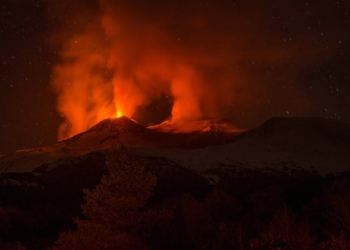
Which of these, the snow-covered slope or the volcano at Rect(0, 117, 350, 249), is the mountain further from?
the snow-covered slope

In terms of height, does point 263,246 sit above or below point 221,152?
below

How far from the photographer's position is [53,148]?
505 feet

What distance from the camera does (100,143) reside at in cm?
16662

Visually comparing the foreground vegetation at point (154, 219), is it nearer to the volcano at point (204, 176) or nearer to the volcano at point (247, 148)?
the volcano at point (204, 176)

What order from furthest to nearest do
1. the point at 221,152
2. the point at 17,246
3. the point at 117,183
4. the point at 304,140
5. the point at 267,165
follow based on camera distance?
the point at 304,140, the point at 221,152, the point at 267,165, the point at 117,183, the point at 17,246

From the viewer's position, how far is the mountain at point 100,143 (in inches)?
5295

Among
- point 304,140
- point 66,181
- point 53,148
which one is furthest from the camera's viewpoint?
point 53,148

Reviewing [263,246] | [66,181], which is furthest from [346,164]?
[263,246]

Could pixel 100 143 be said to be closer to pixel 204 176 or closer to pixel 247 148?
pixel 247 148

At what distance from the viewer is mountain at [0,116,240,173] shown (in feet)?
441

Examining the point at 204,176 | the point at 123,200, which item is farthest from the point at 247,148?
the point at 123,200

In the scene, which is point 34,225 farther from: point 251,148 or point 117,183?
point 251,148

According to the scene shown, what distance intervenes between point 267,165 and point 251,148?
71.5ft

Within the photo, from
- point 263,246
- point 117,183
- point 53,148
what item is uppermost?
point 53,148
